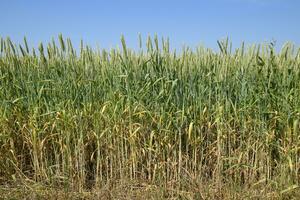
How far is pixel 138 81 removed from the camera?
13.1 feet

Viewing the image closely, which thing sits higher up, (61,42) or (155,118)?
(61,42)

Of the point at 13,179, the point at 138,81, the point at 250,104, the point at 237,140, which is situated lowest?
the point at 13,179

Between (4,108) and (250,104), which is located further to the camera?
(4,108)

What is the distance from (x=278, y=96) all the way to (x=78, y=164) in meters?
2.22

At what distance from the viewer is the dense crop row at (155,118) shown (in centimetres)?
388

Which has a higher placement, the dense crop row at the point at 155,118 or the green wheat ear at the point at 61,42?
the green wheat ear at the point at 61,42

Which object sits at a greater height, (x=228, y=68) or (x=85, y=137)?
(x=228, y=68)

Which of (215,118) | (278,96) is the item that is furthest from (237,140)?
(278,96)

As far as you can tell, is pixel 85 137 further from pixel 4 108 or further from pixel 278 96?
pixel 278 96

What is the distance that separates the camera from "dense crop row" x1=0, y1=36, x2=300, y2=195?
153 inches

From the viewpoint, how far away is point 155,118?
4.01 meters

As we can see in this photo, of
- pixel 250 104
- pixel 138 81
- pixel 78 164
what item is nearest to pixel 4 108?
pixel 78 164

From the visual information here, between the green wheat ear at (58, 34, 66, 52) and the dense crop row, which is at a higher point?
the green wheat ear at (58, 34, 66, 52)

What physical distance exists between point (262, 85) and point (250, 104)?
29cm
